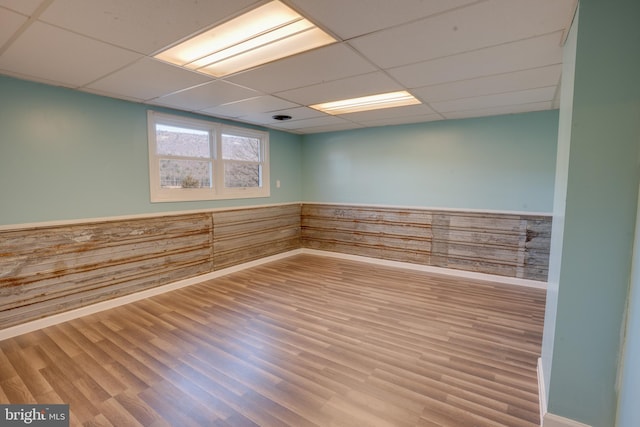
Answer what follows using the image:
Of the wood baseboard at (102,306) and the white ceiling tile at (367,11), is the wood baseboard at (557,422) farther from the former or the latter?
the wood baseboard at (102,306)

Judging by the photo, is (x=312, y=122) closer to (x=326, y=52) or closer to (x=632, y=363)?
(x=326, y=52)

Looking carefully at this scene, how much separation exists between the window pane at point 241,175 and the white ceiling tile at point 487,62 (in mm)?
3060

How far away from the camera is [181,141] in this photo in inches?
165

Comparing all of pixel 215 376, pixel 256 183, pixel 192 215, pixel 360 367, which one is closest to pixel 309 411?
pixel 360 367

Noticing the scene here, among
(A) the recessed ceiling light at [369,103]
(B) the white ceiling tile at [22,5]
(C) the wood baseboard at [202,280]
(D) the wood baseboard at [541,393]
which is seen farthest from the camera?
(A) the recessed ceiling light at [369,103]

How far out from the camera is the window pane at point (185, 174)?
4027 mm

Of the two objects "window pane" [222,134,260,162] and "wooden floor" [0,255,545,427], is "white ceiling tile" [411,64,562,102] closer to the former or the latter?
"wooden floor" [0,255,545,427]

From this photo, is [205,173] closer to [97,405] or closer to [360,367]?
[97,405]

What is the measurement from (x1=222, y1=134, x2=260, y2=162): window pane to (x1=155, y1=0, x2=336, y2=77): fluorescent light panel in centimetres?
222

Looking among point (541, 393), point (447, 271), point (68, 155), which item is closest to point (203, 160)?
point (68, 155)

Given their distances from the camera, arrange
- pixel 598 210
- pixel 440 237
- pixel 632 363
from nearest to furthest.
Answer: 1. pixel 632 363
2. pixel 598 210
3. pixel 440 237

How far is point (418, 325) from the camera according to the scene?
3.04m

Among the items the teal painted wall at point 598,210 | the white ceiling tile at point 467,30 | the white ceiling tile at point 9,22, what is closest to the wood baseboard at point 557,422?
the teal painted wall at point 598,210

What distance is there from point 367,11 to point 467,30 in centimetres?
70
